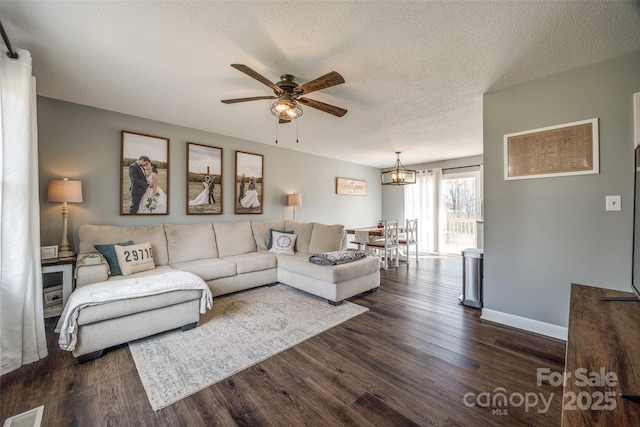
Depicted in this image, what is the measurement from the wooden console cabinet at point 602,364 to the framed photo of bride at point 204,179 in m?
4.23

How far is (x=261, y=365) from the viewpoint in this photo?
1.94 metres

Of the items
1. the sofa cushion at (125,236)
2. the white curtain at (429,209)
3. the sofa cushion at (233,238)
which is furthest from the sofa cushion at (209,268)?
the white curtain at (429,209)

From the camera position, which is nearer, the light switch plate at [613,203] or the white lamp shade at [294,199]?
the light switch plate at [613,203]

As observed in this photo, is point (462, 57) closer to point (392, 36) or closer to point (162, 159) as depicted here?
point (392, 36)

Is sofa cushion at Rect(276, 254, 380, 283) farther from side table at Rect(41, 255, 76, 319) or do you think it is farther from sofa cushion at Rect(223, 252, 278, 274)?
side table at Rect(41, 255, 76, 319)

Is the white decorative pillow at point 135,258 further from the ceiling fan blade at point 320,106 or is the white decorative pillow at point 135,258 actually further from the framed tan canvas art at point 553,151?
the framed tan canvas art at point 553,151

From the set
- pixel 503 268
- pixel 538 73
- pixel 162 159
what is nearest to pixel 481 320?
pixel 503 268

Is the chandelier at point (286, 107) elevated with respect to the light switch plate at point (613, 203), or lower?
elevated

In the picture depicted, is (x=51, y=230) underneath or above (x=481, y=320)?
above

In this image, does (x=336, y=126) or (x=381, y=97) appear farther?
(x=336, y=126)

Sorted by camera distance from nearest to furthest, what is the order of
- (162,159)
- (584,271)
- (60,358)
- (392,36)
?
(392,36)
(60,358)
(584,271)
(162,159)

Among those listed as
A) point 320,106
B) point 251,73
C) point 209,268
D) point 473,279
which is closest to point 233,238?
point 209,268

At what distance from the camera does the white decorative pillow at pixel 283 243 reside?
414cm

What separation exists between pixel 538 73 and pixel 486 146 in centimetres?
72
